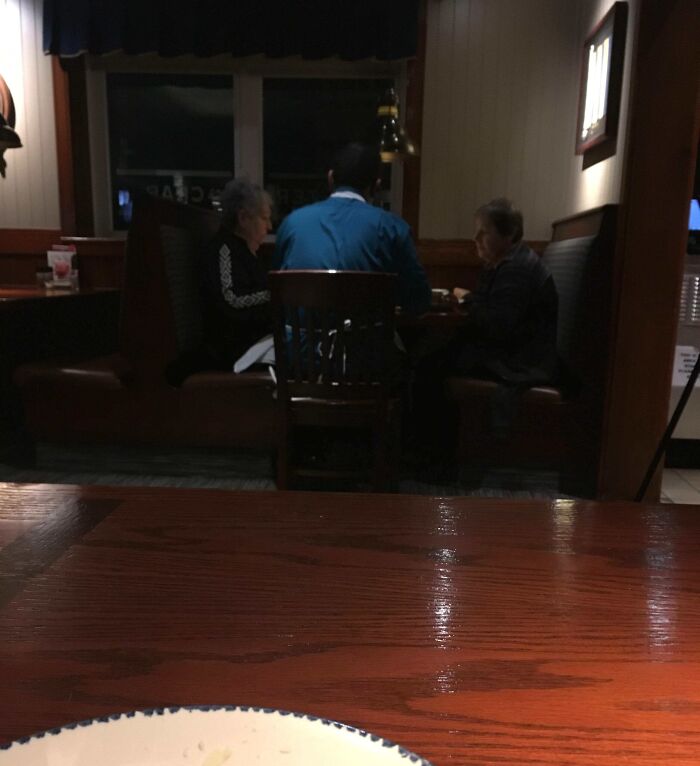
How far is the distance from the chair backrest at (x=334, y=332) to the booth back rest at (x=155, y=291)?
2.28 ft

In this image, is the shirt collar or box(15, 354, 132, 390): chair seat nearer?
the shirt collar

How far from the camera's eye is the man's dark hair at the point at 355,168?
8.74 ft

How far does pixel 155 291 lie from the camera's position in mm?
2900

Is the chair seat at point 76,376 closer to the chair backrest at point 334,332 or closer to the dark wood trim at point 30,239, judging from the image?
the chair backrest at point 334,332

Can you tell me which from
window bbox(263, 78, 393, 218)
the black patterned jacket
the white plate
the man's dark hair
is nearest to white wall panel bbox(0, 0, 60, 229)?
window bbox(263, 78, 393, 218)

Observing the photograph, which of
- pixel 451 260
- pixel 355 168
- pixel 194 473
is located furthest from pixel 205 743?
pixel 451 260

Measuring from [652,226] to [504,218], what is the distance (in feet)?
1.91

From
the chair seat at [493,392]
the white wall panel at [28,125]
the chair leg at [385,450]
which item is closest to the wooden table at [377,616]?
the chair leg at [385,450]

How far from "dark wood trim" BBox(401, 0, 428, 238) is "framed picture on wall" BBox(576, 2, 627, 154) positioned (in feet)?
2.94

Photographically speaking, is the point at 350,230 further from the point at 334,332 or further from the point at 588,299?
the point at 588,299

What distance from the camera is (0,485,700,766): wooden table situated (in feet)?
1.32

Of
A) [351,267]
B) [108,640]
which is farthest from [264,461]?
[108,640]

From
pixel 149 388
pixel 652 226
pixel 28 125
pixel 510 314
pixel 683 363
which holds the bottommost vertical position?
pixel 149 388

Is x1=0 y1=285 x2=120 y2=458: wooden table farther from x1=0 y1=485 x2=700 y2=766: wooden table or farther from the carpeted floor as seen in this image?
x1=0 y1=485 x2=700 y2=766: wooden table
